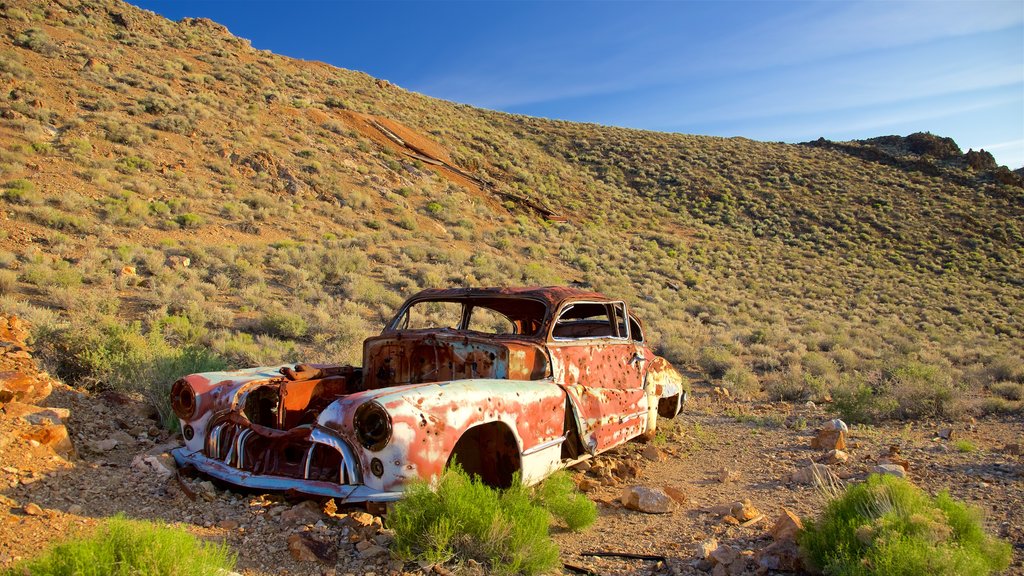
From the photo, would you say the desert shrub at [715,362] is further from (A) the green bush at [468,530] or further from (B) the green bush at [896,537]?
(A) the green bush at [468,530]

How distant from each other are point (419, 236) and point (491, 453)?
16.7 m

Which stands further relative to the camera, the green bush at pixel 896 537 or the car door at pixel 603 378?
the car door at pixel 603 378

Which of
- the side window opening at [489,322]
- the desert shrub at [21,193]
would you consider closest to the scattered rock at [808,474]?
the side window opening at [489,322]

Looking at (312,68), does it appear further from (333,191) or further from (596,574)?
(596,574)

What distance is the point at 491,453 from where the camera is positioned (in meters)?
4.08

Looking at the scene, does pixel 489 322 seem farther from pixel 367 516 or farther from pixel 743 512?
pixel 367 516

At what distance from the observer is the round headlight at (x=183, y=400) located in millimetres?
4363

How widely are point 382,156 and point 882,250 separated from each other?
2674 centimetres

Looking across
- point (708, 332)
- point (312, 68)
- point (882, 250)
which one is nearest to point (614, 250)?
point (708, 332)

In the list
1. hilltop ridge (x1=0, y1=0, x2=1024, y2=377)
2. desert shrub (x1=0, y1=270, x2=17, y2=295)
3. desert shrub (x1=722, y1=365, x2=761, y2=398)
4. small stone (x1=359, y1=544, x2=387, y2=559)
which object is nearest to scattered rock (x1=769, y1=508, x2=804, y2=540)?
small stone (x1=359, y1=544, x2=387, y2=559)

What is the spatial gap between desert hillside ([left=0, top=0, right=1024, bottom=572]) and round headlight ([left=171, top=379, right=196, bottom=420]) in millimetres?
587

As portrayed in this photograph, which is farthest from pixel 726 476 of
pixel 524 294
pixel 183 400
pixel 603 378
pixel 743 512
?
pixel 183 400

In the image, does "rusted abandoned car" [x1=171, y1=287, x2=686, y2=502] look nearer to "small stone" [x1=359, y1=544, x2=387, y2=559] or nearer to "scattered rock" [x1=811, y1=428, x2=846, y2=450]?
"small stone" [x1=359, y1=544, x2=387, y2=559]

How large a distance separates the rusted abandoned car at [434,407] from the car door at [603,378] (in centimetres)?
2
